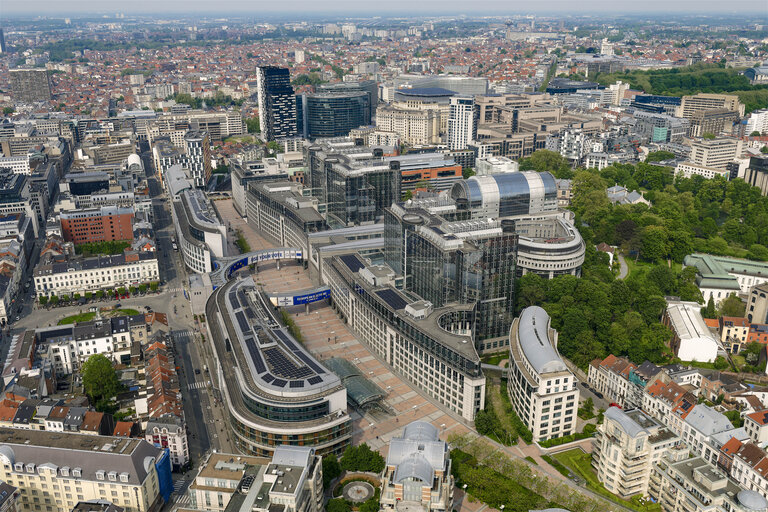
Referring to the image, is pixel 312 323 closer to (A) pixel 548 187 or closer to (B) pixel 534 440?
(B) pixel 534 440

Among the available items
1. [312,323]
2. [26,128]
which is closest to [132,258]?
[312,323]

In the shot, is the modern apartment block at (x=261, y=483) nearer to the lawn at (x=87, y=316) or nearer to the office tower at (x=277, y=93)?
the lawn at (x=87, y=316)

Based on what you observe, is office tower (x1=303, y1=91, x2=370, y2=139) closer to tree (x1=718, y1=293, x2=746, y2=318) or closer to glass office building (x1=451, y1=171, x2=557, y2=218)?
glass office building (x1=451, y1=171, x2=557, y2=218)

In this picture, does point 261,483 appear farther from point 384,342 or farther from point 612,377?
point 612,377

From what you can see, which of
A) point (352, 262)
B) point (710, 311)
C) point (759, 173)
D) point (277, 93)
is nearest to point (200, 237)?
point (352, 262)

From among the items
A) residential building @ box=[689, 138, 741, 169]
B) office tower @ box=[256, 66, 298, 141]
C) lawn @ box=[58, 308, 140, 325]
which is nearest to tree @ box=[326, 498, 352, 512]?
lawn @ box=[58, 308, 140, 325]

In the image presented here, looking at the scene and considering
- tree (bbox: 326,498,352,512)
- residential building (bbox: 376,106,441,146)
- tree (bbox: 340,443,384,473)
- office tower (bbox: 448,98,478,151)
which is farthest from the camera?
residential building (bbox: 376,106,441,146)

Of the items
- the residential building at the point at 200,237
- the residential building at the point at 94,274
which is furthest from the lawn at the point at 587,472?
the residential building at the point at 94,274
